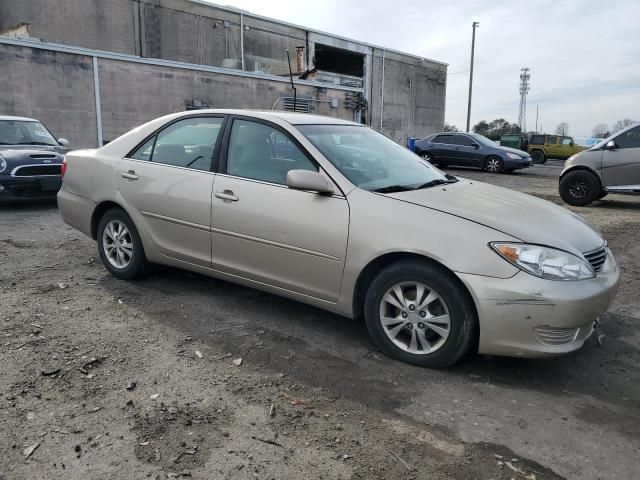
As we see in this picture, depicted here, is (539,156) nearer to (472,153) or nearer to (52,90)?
(472,153)

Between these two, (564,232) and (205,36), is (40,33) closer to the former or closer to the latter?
(205,36)

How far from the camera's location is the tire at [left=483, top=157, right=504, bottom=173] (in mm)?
19028

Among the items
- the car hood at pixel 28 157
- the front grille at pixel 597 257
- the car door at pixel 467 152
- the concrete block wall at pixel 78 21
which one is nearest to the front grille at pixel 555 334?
the front grille at pixel 597 257

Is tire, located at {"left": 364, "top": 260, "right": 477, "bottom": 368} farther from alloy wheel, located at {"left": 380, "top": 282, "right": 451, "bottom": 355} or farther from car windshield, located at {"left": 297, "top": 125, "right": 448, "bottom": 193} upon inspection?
car windshield, located at {"left": 297, "top": 125, "right": 448, "bottom": 193}

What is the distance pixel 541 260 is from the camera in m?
2.94

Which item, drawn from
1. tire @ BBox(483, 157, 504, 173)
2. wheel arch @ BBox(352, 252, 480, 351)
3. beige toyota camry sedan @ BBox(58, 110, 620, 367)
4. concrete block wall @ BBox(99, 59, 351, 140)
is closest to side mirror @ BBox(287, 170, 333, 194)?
beige toyota camry sedan @ BBox(58, 110, 620, 367)

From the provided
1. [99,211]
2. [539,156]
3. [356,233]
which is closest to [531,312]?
[356,233]

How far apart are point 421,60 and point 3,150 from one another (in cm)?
3921

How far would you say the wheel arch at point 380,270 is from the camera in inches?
119

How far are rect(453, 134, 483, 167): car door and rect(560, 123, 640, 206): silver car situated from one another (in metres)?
8.73

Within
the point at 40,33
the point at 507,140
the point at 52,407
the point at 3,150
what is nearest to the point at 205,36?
the point at 40,33

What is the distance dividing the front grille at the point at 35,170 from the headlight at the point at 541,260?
768 centimetres

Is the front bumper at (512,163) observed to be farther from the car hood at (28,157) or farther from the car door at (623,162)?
the car hood at (28,157)

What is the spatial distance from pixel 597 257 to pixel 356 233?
154 cm
